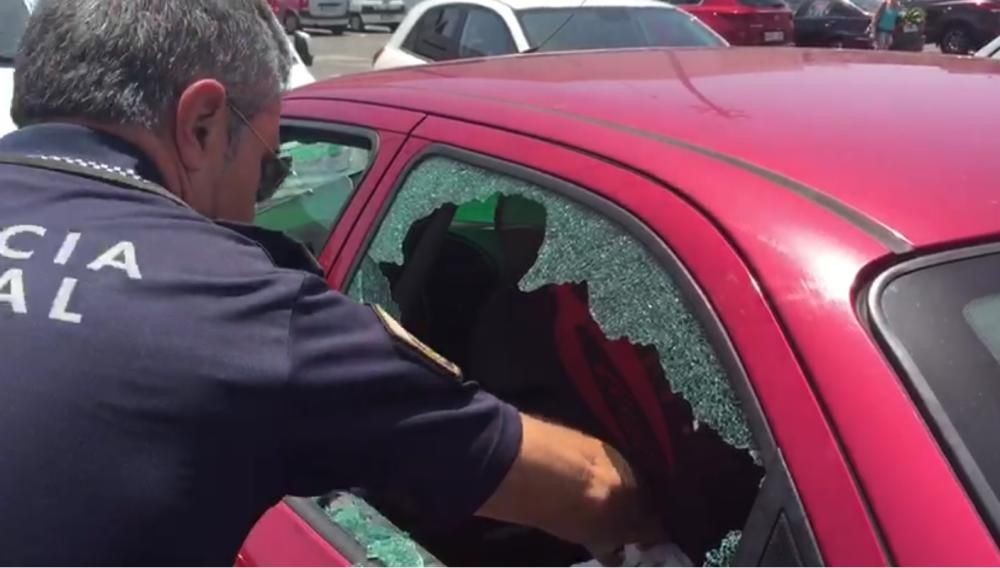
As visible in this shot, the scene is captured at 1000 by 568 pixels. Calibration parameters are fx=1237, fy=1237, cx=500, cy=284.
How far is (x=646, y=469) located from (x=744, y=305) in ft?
1.45

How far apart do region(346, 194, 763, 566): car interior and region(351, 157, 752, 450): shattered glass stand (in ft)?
0.12

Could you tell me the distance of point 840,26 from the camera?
16.1 m

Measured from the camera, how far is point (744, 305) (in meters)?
1.32

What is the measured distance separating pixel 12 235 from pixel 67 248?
73 mm

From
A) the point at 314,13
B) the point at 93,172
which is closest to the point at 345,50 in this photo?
the point at 314,13

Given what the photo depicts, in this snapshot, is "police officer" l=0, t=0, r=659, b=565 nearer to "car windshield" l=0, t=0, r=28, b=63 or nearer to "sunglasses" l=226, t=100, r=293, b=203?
"sunglasses" l=226, t=100, r=293, b=203

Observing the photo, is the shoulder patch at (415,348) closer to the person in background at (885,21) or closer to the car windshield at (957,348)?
the car windshield at (957,348)

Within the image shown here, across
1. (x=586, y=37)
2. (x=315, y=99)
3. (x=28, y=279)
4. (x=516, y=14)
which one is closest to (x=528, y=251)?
(x=315, y=99)

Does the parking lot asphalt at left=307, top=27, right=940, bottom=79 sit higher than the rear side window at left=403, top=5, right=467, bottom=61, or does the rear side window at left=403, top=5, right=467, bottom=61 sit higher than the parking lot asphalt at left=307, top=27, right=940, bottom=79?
the rear side window at left=403, top=5, right=467, bottom=61

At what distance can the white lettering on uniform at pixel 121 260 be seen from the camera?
48.5 inches

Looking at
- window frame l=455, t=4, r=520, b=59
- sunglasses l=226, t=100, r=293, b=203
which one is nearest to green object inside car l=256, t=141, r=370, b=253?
sunglasses l=226, t=100, r=293, b=203

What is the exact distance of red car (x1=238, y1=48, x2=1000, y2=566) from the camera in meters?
1.21

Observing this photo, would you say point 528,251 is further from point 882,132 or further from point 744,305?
point 744,305

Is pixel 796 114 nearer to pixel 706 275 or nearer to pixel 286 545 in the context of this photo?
pixel 706 275
